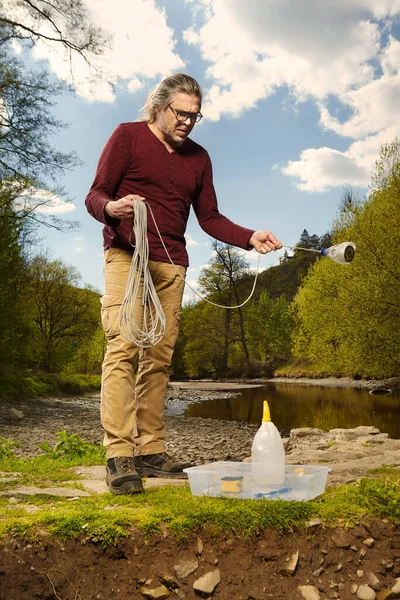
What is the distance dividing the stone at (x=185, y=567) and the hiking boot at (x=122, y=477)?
670 mm

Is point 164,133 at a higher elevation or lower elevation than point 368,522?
higher

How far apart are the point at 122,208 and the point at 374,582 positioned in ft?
7.95

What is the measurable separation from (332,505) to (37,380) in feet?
69.1

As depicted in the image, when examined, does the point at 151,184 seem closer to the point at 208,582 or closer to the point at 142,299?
the point at 142,299

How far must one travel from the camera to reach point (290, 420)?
13.0m

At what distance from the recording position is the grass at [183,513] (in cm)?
254

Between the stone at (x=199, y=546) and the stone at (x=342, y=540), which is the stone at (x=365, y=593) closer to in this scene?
the stone at (x=342, y=540)

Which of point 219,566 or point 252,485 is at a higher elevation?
point 252,485

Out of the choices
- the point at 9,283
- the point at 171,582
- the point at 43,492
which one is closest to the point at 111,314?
the point at 43,492

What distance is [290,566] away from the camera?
96.6 inches

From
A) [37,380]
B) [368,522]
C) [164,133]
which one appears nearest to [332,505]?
[368,522]

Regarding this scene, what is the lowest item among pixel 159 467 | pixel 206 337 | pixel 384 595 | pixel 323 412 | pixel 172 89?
pixel 323 412

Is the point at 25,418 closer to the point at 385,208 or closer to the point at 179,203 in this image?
the point at 179,203

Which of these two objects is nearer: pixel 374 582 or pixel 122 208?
pixel 374 582
